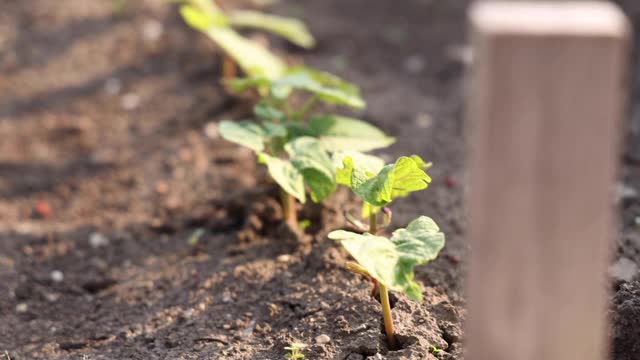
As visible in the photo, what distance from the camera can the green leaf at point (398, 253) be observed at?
6.05ft

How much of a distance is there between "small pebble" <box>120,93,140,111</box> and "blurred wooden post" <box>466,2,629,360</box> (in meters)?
2.85

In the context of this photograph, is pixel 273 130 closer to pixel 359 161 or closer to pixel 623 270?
pixel 359 161

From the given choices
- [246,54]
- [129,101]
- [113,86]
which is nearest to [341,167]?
[246,54]

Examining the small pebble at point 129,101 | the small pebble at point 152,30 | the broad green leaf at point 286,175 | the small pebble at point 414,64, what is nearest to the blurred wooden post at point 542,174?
the broad green leaf at point 286,175

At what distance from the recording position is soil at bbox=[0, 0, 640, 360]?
94.8 inches

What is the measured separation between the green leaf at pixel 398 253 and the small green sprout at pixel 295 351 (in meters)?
0.38

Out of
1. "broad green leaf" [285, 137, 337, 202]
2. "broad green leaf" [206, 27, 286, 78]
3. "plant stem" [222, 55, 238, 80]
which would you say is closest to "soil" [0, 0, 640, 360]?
"plant stem" [222, 55, 238, 80]

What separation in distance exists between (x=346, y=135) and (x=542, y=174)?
1.26m

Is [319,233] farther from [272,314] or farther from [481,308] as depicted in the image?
[481,308]

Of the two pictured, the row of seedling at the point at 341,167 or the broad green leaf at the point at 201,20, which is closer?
the row of seedling at the point at 341,167

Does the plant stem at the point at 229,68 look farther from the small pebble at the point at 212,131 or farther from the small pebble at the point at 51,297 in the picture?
the small pebble at the point at 51,297

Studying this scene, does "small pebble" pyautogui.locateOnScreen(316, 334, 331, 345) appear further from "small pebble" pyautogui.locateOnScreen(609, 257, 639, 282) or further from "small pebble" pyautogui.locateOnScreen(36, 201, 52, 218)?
"small pebble" pyautogui.locateOnScreen(36, 201, 52, 218)

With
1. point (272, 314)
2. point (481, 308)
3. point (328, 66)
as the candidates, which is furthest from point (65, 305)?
point (328, 66)

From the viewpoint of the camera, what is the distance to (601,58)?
1.43 m
